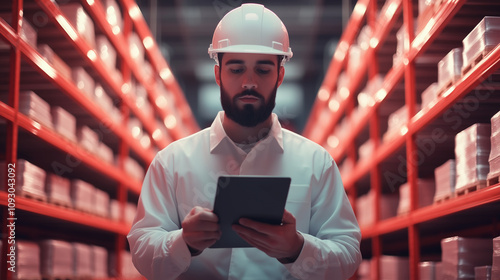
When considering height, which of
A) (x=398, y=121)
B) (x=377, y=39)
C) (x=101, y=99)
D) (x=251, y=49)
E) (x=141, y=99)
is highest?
(x=377, y=39)

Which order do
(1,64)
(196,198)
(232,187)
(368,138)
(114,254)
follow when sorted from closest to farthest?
(232,187), (196,198), (1,64), (114,254), (368,138)

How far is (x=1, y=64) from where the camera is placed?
4.62 metres

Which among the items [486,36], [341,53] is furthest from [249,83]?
[341,53]

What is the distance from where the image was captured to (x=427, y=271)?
4.59m

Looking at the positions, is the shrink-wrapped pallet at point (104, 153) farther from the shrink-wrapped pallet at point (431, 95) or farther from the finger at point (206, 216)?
the finger at point (206, 216)

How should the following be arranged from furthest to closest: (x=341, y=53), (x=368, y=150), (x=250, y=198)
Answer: (x=341, y=53) < (x=368, y=150) < (x=250, y=198)

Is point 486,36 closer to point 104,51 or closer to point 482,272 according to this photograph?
point 482,272

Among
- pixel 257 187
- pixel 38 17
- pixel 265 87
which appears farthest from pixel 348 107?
pixel 257 187

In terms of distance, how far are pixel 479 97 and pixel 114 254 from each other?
16.7ft

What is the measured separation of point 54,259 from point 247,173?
3.35m

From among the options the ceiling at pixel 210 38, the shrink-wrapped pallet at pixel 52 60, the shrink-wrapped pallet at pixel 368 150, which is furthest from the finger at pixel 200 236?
the ceiling at pixel 210 38

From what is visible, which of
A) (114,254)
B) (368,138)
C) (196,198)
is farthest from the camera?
(368,138)

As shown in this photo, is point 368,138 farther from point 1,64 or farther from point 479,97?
point 1,64

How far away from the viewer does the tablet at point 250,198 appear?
1.94m
